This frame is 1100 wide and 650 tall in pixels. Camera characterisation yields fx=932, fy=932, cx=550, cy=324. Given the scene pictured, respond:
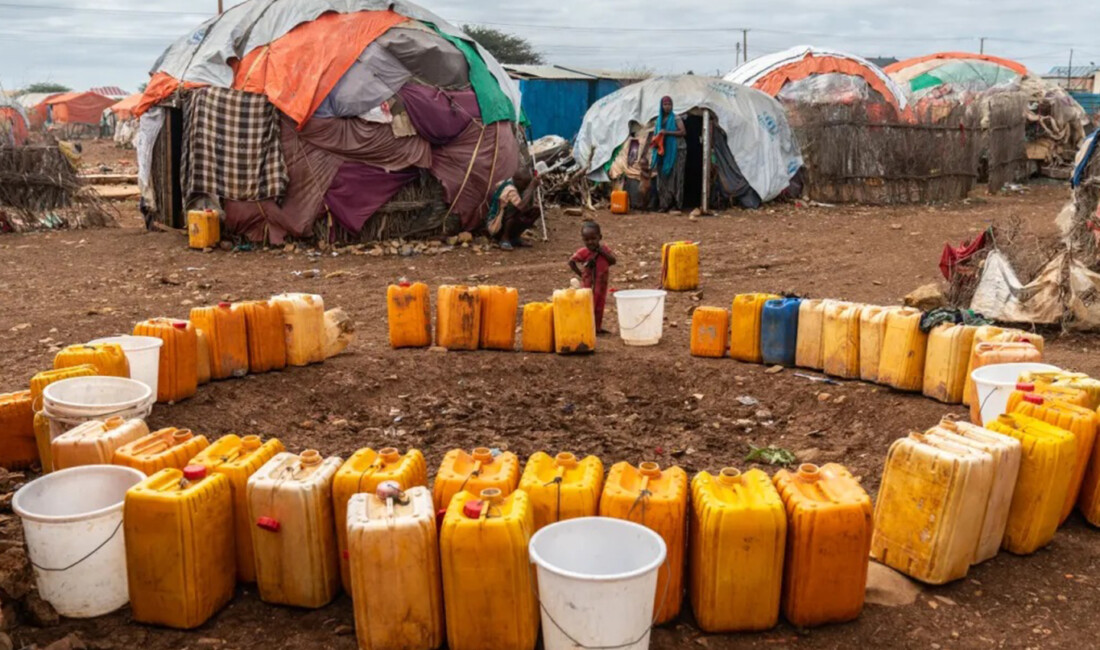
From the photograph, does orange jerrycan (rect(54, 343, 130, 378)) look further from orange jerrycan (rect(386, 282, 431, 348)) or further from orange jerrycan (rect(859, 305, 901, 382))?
orange jerrycan (rect(859, 305, 901, 382))

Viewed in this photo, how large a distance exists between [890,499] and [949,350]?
7.38ft

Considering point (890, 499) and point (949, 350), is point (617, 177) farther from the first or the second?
point (890, 499)

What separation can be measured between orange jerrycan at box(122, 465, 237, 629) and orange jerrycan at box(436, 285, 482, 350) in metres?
3.74

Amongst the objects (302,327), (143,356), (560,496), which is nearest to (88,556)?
(560,496)

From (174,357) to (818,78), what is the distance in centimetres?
1974

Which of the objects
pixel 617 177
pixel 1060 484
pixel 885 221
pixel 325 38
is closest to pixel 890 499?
pixel 1060 484

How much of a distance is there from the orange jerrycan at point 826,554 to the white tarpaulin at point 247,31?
11308mm

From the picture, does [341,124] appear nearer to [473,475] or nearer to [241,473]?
[241,473]

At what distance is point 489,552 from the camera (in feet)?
10.5

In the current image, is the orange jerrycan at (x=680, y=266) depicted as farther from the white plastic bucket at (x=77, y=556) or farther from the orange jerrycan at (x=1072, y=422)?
the white plastic bucket at (x=77, y=556)

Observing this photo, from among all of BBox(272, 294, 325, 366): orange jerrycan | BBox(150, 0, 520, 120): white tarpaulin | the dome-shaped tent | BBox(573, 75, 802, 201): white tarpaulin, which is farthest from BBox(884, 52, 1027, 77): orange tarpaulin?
BBox(272, 294, 325, 366): orange jerrycan

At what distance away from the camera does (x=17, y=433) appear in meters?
4.98

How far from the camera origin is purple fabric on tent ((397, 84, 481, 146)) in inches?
495

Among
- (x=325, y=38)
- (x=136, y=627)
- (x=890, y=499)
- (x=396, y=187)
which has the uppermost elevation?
(x=325, y=38)
